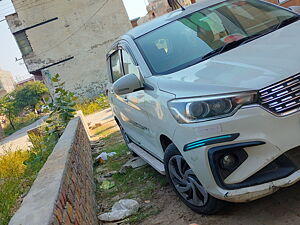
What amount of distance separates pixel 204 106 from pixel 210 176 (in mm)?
561

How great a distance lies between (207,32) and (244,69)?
1.23 metres

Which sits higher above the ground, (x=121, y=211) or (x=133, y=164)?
(x=121, y=211)

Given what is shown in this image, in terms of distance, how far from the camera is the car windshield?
152 inches

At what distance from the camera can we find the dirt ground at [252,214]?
10.5ft

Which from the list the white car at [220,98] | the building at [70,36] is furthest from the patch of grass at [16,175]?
the building at [70,36]

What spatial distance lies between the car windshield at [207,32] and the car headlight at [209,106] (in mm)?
743

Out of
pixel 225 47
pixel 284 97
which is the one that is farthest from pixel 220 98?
pixel 225 47

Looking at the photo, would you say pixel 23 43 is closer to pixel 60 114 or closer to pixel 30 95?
pixel 30 95

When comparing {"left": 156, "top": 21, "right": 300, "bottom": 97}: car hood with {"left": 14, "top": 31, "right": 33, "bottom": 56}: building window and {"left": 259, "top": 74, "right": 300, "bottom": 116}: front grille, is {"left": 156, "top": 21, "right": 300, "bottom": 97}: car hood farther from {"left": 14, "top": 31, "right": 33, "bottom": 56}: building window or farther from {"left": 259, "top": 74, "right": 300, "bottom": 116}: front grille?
{"left": 14, "top": 31, "right": 33, "bottom": 56}: building window

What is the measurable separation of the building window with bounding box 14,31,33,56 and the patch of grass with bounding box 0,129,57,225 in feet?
Result: 73.1

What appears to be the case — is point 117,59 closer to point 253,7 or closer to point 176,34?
point 176,34

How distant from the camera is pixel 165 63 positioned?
156 inches

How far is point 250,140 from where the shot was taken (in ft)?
9.30

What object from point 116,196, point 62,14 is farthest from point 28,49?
point 116,196
